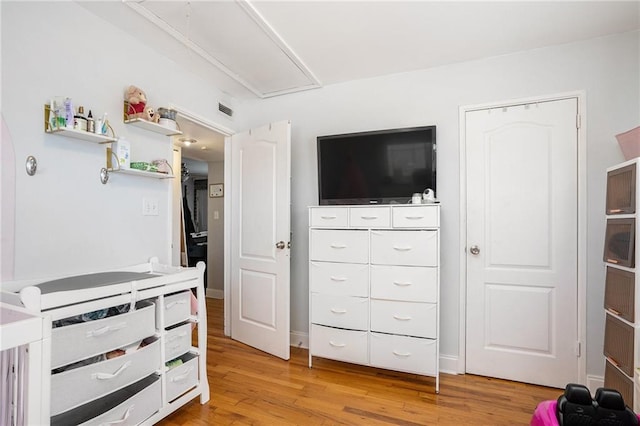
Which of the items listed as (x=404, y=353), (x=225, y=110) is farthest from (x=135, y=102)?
(x=404, y=353)

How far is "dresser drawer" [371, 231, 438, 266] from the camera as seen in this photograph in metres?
2.19

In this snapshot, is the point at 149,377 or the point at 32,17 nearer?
the point at 32,17

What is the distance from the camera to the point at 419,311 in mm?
2211

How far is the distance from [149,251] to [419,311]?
200cm

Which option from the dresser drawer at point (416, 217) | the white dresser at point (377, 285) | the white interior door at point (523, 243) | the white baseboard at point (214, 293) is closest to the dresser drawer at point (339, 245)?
the white dresser at point (377, 285)

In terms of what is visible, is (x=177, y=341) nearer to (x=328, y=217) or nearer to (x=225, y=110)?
(x=328, y=217)

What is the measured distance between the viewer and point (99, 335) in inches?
56.2

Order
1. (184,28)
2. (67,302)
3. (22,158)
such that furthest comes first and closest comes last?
(184,28) → (22,158) → (67,302)

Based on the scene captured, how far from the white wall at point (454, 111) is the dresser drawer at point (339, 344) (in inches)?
19.7

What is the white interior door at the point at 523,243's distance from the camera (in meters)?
2.22

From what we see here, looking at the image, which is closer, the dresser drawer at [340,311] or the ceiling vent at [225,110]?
the dresser drawer at [340,311]

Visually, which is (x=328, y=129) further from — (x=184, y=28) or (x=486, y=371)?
(x=486, y=371)

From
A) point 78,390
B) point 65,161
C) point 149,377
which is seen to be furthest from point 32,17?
point 149,377

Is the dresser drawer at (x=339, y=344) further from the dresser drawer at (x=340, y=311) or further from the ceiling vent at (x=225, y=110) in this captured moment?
the ceiling vent at (x=225, y=110)
